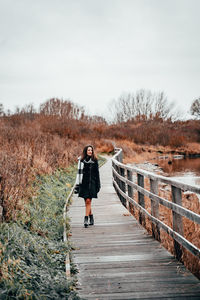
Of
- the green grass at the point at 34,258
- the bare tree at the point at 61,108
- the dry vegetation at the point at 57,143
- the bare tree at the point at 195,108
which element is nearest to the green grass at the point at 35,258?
the green grass at the point at 34,258

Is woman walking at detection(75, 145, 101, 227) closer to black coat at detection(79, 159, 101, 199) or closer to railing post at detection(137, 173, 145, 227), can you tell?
black coat at detection(79, 159, 101, 199)

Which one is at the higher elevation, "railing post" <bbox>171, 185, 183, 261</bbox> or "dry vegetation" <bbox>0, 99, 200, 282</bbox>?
"dry vegetation" <bbox>0, 99, 200, 282</bbox>

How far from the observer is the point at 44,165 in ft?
38.0

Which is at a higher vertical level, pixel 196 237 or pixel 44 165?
pixel 44 165

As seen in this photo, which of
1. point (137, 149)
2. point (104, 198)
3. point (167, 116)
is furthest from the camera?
point (167, 116)

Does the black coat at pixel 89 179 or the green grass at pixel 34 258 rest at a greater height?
the black coat at pixel 89 179

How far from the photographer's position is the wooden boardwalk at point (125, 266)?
3646mm

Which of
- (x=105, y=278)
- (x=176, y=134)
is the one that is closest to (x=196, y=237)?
(x=105, y=278)

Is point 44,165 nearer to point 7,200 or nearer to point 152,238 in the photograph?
point 7,200

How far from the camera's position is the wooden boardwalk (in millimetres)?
3646

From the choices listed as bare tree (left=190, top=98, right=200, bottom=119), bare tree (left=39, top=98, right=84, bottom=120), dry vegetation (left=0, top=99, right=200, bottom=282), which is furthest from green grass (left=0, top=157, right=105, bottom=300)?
bare tree (left=190, top=98, right=200, bottom=119)

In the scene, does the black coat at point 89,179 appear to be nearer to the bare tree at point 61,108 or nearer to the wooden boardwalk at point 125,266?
the wooden boardwalk at point 125,266

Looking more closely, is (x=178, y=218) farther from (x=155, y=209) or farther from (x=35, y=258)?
(x=35, y=258)

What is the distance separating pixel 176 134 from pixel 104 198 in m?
31.6
